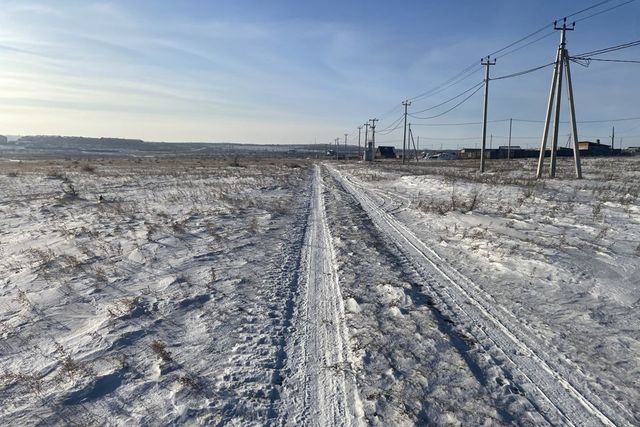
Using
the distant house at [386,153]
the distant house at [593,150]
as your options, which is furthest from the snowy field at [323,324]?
the distant house at [386,153]

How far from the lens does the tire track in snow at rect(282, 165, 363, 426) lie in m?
3.55

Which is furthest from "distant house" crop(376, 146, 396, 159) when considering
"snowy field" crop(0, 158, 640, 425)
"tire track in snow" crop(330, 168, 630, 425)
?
"tire track in snow" crop(330, 168, 630, 425)

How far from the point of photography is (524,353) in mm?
4613

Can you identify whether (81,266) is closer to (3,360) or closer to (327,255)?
(3,360)

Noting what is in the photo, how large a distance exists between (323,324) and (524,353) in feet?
7.64

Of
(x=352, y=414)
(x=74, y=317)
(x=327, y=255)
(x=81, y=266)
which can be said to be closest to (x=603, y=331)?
(x=352, y=414)

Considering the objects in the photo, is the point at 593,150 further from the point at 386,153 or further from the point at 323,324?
the point at 323,324

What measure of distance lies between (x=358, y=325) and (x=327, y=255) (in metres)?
3.54

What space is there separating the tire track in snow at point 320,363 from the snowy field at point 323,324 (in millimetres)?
22

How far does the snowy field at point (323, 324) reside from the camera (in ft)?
12.1

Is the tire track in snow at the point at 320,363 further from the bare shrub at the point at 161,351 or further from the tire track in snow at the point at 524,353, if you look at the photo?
the tire track in snow at the point at 524,353

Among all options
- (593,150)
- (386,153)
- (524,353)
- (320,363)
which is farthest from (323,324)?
(386,153)

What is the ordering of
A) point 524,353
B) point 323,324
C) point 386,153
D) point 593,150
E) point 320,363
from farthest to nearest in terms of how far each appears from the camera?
point 386,153 → point 593,150 → point 323,324 → point 524,353 → point 320,363

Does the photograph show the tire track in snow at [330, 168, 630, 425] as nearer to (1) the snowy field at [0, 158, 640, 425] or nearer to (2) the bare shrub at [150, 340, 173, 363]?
(1) the snowy field at [0, 158, 640, 425]
